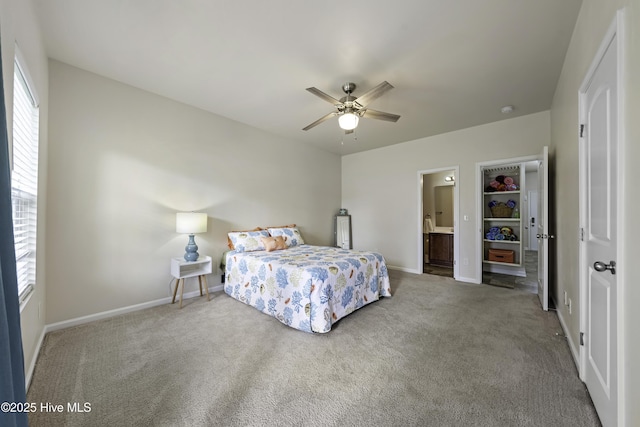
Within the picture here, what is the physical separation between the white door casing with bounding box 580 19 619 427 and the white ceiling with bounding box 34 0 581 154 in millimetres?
840

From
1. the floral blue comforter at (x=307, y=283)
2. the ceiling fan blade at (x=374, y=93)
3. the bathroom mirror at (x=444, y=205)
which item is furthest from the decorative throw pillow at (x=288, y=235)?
the bathroom mirror at (x=444, y=205)

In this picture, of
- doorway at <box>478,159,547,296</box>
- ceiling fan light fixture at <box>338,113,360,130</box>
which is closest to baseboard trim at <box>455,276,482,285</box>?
doorway at <box>478,159,547,296</box>

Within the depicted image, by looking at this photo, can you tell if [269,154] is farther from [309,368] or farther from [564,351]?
[564,351]

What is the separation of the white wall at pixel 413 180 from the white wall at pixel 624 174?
147 cm

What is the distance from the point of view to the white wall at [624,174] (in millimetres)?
1061

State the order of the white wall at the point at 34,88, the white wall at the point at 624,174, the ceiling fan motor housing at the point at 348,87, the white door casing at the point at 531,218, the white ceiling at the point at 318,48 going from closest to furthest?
1. the white wall at the point at 624,174
2. the white wall at the point at 34,88
3. the white ceiling at the point at 318,48
4. the ceiling fan motor housing at the point at 348,87
5. the white door casing at the point at 531,218

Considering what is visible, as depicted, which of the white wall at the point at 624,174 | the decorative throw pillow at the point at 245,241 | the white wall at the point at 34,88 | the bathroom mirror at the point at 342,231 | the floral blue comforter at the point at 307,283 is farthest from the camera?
the bathroom mirror at the point at 342,231

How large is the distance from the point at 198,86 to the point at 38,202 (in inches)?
75.5

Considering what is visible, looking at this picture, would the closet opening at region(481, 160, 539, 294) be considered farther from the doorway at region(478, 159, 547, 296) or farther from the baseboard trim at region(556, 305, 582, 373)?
the baseboard trim at region(556, 305, 582, 373)

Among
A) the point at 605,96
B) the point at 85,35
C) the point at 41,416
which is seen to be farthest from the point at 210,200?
the point at 605,96

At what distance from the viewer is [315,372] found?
1.90 m

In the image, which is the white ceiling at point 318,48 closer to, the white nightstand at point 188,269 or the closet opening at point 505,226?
the closet opening at point 505,226

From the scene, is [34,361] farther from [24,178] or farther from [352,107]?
[352,107]

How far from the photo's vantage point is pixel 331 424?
1.43 metres
